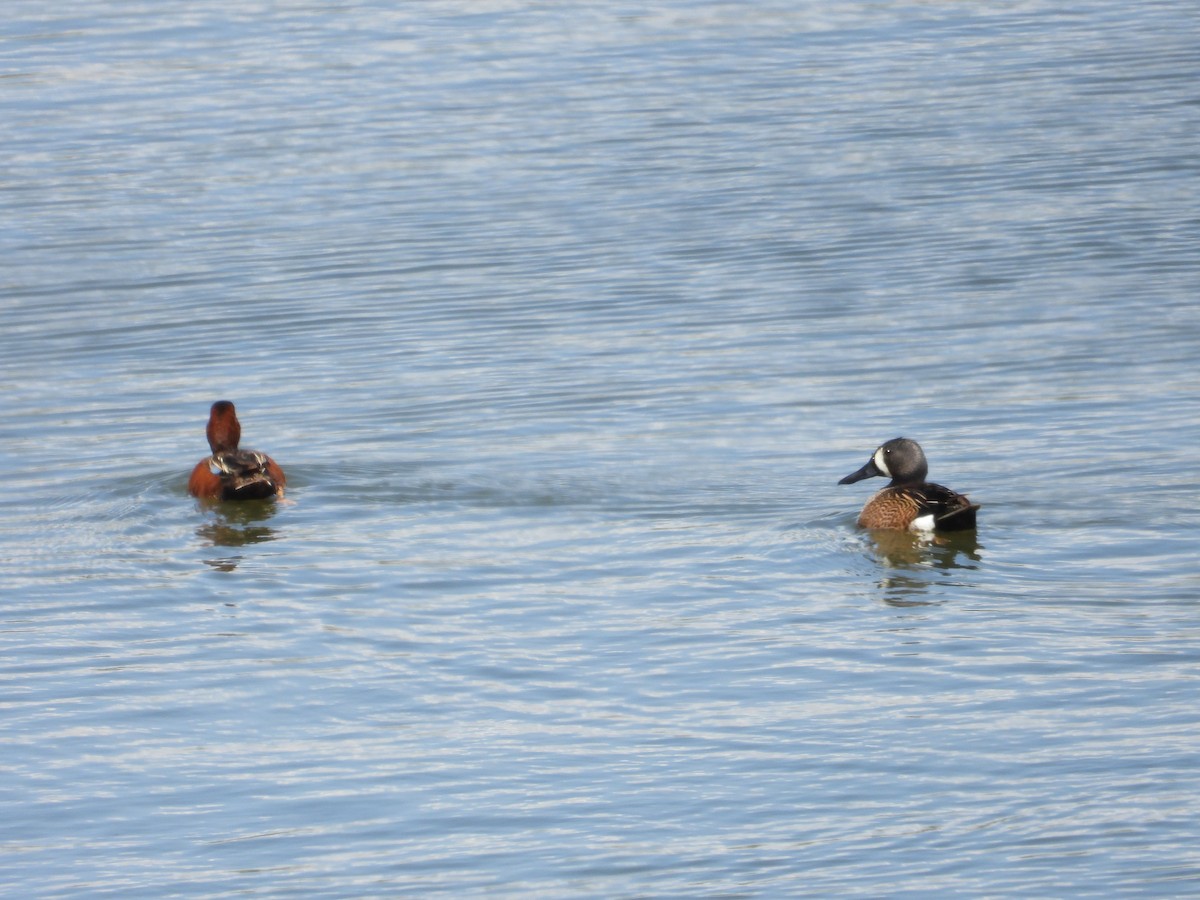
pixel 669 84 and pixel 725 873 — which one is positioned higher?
pixel 669 84

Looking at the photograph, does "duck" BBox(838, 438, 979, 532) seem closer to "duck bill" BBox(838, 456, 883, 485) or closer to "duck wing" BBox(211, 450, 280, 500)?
"duck bill" BBox(838, 456, 883, 485)

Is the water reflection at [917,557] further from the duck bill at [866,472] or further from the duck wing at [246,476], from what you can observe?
the duck wing at [246,476]

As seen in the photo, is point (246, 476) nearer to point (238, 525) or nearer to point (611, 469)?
point (238, 525)

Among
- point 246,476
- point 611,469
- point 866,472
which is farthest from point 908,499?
point 246,476

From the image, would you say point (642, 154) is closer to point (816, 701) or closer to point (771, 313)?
point (771, 313)

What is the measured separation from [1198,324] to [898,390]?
8.54 feet

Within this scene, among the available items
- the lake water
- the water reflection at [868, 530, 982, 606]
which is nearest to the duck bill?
the lake water

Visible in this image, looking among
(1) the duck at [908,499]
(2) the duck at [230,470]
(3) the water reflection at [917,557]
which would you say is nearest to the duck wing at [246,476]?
(2) the duck at [230,470]

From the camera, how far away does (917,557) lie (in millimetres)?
10992

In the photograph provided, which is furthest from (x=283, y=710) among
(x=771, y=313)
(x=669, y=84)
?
(x=669, y=84)

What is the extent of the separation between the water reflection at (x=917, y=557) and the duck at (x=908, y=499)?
6 centimetres

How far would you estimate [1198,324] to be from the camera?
14906mm

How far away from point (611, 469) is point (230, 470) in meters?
2.21

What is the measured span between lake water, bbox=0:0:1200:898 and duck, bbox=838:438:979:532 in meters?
0.16
